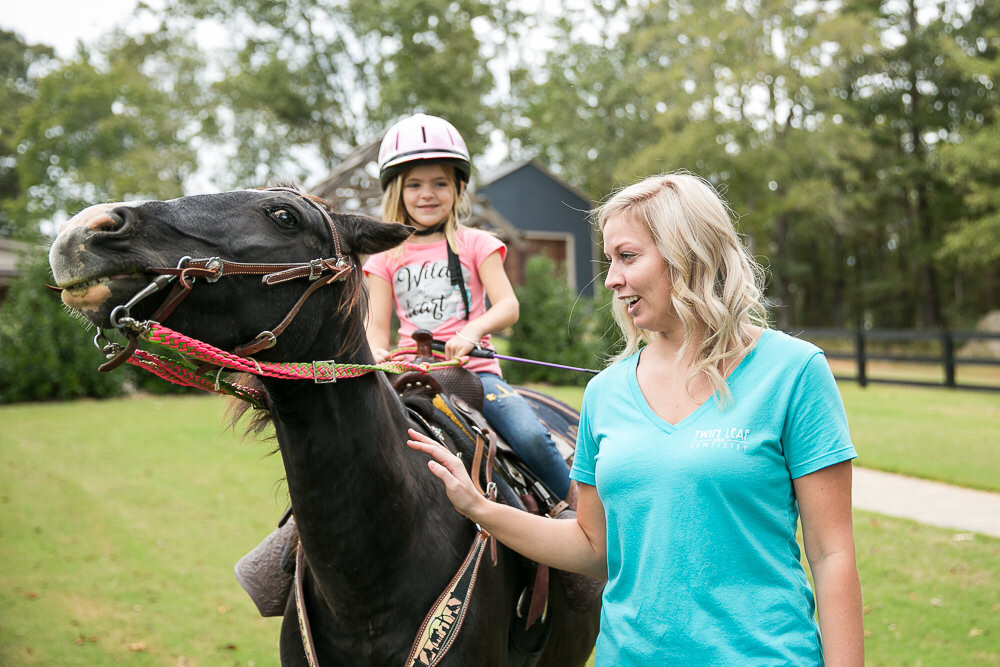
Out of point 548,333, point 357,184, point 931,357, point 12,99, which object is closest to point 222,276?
point 357,184

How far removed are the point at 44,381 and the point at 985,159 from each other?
87.5 ft

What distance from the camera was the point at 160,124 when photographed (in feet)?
113

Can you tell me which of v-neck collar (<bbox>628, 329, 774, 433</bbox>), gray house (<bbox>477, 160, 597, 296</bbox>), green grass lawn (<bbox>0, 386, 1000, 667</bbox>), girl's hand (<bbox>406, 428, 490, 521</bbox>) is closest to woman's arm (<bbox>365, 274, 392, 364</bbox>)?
green grass lawn (<bbox>0, 386, 1000, 667</bbox>)

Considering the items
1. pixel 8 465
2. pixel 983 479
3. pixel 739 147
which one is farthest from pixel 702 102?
pixel 8 465

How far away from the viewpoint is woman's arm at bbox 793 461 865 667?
5.12ft

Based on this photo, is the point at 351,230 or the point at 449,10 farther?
the point at 449,10

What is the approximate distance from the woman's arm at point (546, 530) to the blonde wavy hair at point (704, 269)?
53 cm

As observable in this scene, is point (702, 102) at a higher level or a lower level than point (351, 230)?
higher

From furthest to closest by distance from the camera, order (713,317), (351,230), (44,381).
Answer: (44,381) → (351,230) → (713,317)

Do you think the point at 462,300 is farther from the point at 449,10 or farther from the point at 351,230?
the point at 449,10

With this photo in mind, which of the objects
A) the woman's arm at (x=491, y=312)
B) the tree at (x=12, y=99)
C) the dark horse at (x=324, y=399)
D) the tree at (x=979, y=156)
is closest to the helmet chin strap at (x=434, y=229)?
the woman's arm at (x=491, y=312)

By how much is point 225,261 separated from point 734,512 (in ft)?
4.24

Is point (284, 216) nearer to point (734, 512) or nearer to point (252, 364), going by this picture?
point (252, 364)

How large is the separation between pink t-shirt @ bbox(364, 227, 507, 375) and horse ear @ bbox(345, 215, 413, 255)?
3.36ft
